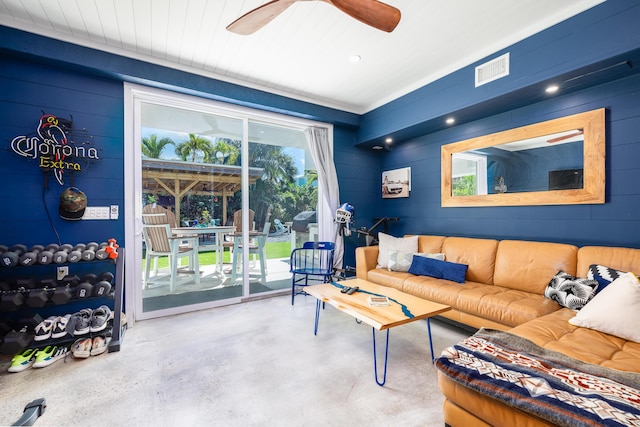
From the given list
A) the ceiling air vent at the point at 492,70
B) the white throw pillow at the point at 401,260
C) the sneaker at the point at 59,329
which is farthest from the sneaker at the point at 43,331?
the ceiling air vent at the point at 492,70

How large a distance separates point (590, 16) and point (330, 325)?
3420mm

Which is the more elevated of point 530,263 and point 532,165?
point 532,165

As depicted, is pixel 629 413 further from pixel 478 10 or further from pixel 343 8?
pixel 478 10

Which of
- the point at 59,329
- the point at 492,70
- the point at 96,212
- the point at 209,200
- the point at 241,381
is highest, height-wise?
the point at 492,70

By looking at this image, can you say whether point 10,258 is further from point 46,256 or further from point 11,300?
point 11,300

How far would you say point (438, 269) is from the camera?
10.1 ft

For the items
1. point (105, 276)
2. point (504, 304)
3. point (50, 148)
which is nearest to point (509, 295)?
point (504, 304)

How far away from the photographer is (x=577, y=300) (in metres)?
2.06

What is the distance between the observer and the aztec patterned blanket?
1003mm

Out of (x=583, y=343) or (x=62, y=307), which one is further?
(x=62, y=307)

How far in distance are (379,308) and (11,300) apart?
9.50 ft

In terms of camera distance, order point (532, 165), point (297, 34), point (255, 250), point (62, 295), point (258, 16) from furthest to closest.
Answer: point (255, 250) → point (532, 165) → point (297, 34) → point (62, 295) → point (258, 16)

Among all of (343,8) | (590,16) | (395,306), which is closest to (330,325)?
(395,306)

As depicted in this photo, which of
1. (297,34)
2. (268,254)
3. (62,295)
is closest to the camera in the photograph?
(62,295)
